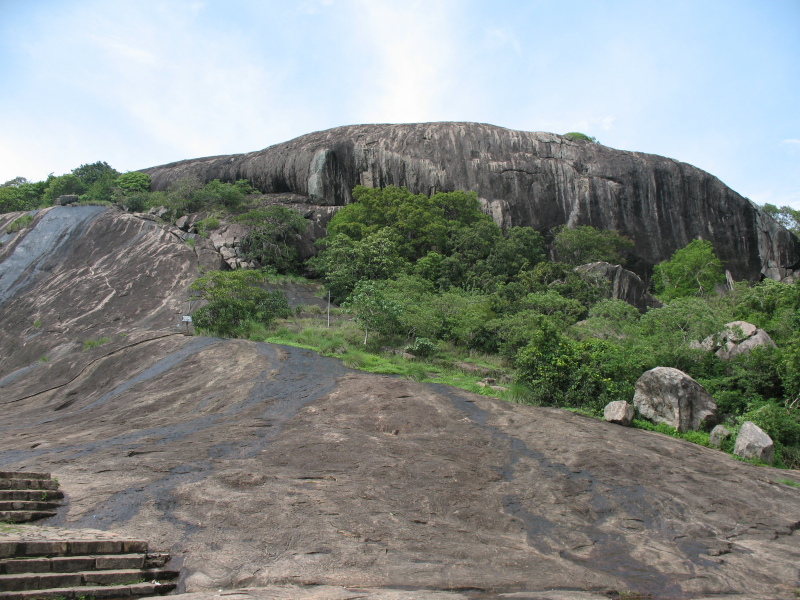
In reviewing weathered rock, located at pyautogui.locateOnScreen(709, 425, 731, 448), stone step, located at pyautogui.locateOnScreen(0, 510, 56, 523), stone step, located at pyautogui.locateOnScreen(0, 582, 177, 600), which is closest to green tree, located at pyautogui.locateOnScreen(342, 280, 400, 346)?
weathered rock, located at pyautogui.locateOnScreen(709, 425, 731, 448)

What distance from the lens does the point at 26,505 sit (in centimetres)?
635

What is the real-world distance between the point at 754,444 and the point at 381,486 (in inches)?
349

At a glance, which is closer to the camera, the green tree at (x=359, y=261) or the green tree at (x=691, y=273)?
the green tree at (x=359, y=261)

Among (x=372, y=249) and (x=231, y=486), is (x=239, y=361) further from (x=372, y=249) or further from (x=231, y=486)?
(x=372, y=249)

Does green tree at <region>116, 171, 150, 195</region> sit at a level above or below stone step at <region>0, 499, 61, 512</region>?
above

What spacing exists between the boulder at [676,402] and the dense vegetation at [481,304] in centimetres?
51

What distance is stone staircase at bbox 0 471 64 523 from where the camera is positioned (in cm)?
618

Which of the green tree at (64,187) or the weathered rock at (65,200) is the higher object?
the green tree at (64,187)

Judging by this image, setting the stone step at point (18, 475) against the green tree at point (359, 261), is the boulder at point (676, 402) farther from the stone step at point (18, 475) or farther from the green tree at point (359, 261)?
the green tree at point (359, 261)

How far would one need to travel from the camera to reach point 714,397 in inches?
570

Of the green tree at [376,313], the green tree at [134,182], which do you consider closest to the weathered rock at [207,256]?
the green tree at [376,313]

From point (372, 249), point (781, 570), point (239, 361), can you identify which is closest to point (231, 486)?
point (781, 570)

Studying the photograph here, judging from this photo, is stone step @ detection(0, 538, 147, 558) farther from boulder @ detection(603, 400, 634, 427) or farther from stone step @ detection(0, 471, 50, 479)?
boulder @ detection(603, 400, 634, 427)

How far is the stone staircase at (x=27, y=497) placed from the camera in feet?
20.3
